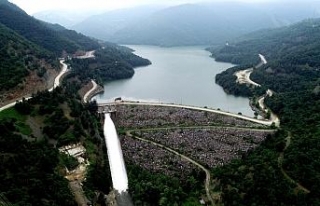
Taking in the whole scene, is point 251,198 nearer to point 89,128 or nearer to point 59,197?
point 59,197

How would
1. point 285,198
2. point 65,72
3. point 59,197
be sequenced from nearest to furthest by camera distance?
1. point 59,197
2. point 285,198
3. point 65,72

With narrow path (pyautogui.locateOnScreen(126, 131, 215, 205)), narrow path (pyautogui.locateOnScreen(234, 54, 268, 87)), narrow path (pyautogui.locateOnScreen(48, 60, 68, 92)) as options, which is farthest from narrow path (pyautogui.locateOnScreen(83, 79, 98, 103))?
narrow path (pyautogui.locateOnScreen(234, 54, 268, 87))

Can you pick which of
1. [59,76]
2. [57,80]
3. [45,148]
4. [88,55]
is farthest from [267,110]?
[88,55]

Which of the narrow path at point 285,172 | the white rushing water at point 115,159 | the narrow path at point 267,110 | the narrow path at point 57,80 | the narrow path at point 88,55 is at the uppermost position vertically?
the narrow path at point 88,55

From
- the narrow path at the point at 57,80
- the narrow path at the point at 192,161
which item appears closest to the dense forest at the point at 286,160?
the narrow path at the point at 192,161

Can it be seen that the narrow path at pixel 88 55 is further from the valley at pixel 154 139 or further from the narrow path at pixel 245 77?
the narrow path at pixel 245 77

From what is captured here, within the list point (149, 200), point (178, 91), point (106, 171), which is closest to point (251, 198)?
point (149, 200)

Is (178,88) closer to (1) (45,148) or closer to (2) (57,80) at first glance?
(2) (57,80)

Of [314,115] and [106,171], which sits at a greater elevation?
[314,115]
